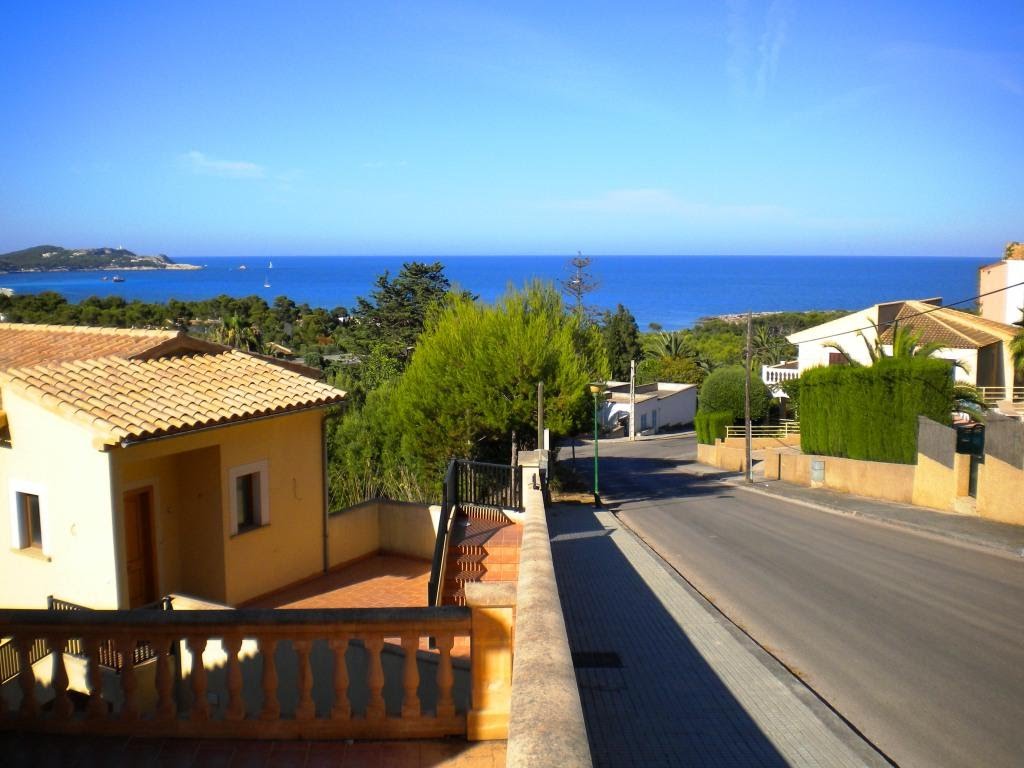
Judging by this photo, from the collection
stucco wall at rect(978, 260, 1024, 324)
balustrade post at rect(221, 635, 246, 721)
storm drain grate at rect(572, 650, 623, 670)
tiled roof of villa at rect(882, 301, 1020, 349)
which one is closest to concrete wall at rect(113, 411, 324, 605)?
storm drain grate at rect(572, 650, 623, 670)

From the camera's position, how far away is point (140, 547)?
10039 mm

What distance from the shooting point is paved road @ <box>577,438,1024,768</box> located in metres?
7.94

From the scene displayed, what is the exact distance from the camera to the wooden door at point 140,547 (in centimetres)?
982

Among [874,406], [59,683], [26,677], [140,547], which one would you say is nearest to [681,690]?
[59,683]

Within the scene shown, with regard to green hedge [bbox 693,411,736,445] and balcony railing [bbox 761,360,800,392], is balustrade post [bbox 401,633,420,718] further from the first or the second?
balcony railing [bbox 761,360,800,392]

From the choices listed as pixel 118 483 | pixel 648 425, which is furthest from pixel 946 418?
pixel 648 425

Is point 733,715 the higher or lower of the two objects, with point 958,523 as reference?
higher

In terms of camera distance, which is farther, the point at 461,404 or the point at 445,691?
the point at 461,404

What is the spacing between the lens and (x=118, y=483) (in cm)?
873

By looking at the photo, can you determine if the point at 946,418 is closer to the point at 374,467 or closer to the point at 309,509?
the point at 374,467

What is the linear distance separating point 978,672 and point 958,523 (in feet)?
39.3

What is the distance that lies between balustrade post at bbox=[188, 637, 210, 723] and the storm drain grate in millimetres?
5408

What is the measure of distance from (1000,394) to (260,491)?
38.4 meters

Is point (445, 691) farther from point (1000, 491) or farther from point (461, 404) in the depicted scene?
point (1000, 491)
